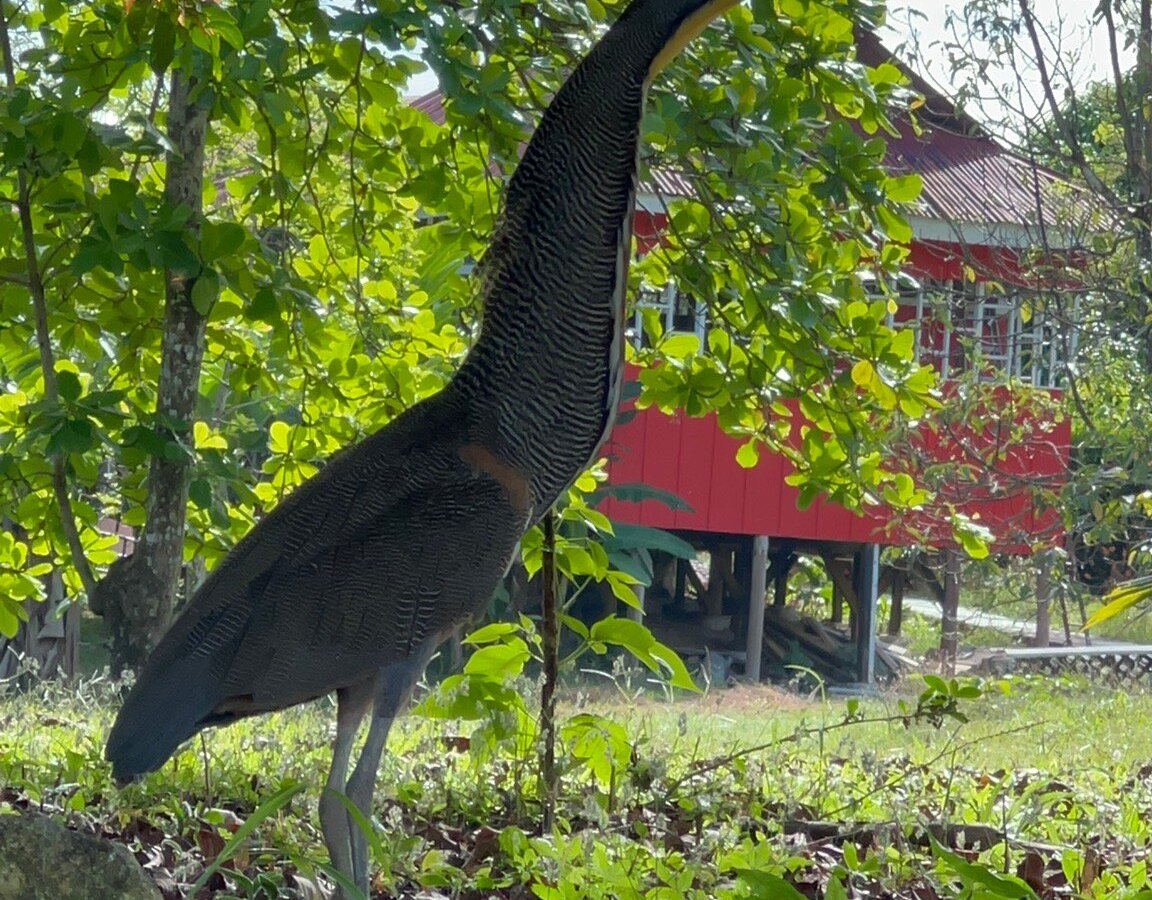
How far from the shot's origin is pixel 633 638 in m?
3.54

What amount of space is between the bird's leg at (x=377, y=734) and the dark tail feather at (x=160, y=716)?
323mm

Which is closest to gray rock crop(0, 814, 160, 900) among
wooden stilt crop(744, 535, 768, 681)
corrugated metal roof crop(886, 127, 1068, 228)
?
corrugated metal roof crop(886, 127, 1068, 228)

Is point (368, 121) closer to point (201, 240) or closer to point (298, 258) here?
A: point (298, 258)

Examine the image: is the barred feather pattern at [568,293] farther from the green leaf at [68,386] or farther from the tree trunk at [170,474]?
the tree trunk at [170,474]

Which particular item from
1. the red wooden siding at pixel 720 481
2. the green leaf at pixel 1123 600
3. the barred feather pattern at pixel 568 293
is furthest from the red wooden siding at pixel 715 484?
the green leaf at pixel 1123 600

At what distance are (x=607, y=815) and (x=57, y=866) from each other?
3.98ft

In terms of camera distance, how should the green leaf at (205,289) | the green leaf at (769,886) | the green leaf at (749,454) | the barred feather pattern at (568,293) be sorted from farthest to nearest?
the green leaf at (749,454)
the green leaf at (205,289)
the barred feather pattern at (568,293)
the green leaf at (769,886)

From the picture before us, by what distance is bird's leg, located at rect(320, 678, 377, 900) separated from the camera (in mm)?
2984

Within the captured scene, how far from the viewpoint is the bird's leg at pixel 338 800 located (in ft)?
9.79

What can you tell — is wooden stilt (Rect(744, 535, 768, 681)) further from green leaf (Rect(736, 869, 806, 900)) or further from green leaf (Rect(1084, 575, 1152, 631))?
green leaf (Rect(736, 869, 806, 900))

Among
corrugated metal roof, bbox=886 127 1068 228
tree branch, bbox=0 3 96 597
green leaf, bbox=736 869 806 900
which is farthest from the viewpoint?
corrugated metal roof, bbox=886 127 1068 228

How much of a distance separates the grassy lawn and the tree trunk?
0.40 m

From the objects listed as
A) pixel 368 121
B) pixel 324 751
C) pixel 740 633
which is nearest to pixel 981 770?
pixel 324 751

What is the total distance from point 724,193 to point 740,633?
15239 mm
